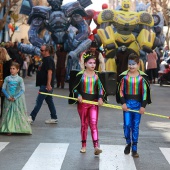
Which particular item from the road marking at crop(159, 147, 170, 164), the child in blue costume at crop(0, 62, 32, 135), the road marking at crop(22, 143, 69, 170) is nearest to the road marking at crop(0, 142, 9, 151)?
the road marking at crop(22, 143, 69, 170)

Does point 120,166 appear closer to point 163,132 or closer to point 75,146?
point 75,146

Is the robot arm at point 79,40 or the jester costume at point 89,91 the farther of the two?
the robot arm at point 79,40

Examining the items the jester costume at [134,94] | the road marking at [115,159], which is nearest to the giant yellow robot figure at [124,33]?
the road marking at [115,159]

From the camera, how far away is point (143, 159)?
1050cm

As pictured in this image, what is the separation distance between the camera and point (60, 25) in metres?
26.1

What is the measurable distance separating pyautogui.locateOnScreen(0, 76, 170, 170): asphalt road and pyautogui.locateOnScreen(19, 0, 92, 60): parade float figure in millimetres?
9717

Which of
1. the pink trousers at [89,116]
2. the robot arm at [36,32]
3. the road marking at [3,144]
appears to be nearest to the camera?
the pink trousers at [89,116]

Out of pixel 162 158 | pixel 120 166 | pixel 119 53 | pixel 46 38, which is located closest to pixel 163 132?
pixel 162 158

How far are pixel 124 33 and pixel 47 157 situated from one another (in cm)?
1556

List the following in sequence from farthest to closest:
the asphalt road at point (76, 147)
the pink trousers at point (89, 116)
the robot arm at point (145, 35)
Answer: the robot arm at point (145, 35), the pink trousers at point (89, 116), the asphalt road at point (76, 147)

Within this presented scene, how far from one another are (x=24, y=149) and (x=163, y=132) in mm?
3659

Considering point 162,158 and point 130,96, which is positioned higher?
point 130,96

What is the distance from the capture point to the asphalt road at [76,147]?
32.4ft

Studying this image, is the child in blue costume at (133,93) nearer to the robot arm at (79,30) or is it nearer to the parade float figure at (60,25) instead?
the parade float figure at (60,25)
